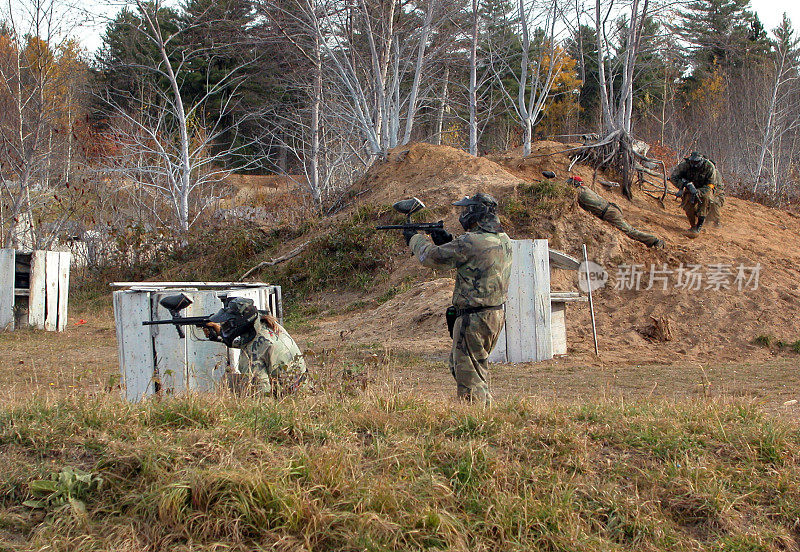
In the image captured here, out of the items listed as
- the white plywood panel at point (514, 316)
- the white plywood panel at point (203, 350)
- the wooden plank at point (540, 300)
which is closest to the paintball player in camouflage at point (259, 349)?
the white plywood panel at point (203, 350)

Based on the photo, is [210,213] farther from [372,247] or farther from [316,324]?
[316,324]

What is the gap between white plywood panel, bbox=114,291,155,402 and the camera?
5789mm

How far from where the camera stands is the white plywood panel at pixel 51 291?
1292 cm

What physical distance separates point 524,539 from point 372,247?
1184 cm

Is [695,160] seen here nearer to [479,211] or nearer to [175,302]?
[479,211]

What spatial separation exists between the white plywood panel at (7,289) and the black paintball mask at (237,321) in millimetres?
9229

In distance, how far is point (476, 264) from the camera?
5.61 metres

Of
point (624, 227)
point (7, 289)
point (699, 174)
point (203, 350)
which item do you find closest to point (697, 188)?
point (699, 174)

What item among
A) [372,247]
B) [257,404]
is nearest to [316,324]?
[372,247]

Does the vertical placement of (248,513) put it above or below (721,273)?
below

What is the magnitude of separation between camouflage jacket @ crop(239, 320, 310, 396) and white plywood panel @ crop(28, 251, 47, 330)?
9286mm

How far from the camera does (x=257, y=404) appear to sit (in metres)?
4.38

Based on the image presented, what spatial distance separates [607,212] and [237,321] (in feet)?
34.2

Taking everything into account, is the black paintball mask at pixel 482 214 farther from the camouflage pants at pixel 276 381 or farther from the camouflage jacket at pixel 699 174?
the camouflage jacket at pixel 699 174
